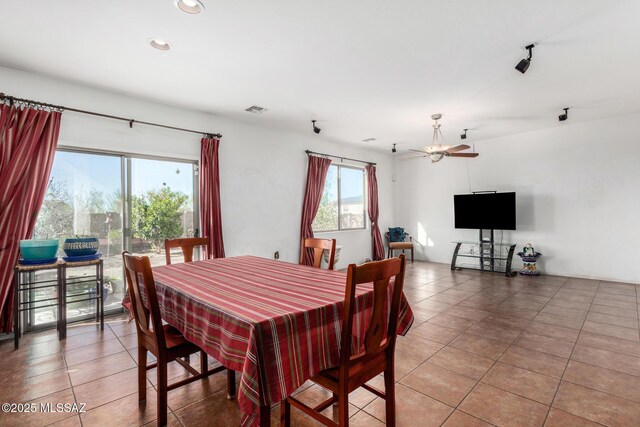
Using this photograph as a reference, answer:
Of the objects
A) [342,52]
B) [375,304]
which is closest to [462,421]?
[375,304]

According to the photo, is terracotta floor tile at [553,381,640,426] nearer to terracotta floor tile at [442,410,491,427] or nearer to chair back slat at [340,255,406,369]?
terracotta floor tile at [442,410,491,427]

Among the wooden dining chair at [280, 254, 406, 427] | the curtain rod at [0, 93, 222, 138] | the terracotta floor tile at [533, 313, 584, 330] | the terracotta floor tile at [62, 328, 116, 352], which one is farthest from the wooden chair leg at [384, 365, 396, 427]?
the curtain rod at [0, 93, 222, 138]

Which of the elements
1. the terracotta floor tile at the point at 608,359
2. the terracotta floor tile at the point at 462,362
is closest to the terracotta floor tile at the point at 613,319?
the terracotta floor tile at the point at 608,359

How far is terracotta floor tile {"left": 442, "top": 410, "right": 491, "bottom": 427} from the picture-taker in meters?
1.81

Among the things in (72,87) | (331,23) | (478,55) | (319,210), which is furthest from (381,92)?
(72,87)

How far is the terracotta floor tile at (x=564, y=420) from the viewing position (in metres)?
1.80

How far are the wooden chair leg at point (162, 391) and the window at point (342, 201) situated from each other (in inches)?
178

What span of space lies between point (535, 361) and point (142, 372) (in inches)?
117

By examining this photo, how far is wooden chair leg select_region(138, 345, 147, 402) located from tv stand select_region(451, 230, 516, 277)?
5868 millimetres

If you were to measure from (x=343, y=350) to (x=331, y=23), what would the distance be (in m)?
2.35

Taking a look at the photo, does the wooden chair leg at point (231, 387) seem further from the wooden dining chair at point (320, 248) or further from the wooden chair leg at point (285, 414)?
the wooden dining chair at point (320, 248)

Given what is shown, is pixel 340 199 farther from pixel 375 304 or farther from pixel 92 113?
pixel 375 304

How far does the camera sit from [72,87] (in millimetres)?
3461

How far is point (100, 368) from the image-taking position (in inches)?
98.3
